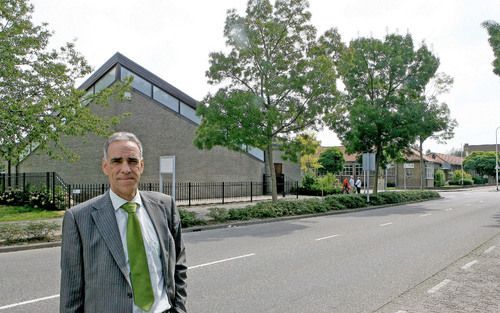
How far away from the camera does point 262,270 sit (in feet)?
24.7

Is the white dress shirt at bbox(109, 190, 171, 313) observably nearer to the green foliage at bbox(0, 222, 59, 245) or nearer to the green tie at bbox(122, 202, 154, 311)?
the green tie at bbox(122, 202, 154, 311)

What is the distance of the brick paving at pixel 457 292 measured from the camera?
5.30 meters

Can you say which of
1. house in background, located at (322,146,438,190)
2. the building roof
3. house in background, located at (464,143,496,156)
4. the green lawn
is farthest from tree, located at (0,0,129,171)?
house in background, located at (464,143,496,156)

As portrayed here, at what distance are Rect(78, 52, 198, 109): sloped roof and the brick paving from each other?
21.8 metres

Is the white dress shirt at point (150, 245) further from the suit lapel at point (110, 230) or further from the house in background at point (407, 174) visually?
the house in background at point (407, 174)

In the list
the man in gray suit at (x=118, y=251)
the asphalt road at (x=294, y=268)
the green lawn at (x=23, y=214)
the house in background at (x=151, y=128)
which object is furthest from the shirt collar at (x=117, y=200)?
the house in background at (x=151, y=128)

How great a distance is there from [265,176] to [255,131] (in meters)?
15.6

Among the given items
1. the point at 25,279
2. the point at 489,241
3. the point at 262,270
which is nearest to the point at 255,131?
the point at 489,241

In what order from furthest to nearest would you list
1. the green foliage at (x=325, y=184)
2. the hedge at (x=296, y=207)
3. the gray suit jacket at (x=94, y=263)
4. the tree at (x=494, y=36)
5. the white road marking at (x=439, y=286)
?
the green foliage at (x=325, y=184)
the tree at (x=494, y=36)
the hedge at (x=296, y=207)
the white road marking at (x=439, y=286)
the gray suit jacket at (x=94, y=263)

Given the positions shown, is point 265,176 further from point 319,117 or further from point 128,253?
point 128,253

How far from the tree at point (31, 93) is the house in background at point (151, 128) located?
11.8 m

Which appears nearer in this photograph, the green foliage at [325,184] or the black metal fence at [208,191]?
the black metal fence at [208,191]

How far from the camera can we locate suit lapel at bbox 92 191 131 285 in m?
2.20

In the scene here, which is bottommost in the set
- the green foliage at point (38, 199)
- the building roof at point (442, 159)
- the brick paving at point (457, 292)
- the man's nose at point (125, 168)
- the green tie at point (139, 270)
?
the brick paving at point (457, 292)
